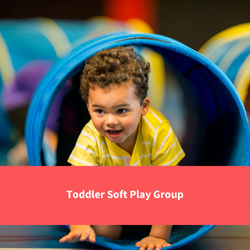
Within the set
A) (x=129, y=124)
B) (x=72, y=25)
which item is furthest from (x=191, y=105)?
(x=72, y=25)

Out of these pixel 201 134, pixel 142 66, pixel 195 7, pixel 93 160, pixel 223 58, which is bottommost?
pixel 93 160

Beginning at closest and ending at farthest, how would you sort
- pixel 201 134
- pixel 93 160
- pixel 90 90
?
pixel 90 90, pixel 93 160, pixel 201 134

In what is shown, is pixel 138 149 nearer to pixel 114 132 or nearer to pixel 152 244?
pixel 114 132

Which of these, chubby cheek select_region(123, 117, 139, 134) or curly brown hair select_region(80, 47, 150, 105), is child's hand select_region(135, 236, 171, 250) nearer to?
chubby cheek select_region(123, 117, 139, 134)

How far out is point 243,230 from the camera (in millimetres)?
1260

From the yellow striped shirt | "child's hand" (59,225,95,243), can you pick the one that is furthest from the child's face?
"child's hand" (59,225,95,243)

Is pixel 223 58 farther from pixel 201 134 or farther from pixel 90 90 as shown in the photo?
pixel 90 90

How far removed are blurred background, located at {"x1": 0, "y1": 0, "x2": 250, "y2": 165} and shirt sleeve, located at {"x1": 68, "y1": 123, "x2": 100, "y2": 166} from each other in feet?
3.40

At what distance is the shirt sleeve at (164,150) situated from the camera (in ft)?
3.95

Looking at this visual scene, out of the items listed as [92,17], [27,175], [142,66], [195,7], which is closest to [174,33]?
[195,7]

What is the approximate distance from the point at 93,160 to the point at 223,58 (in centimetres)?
141

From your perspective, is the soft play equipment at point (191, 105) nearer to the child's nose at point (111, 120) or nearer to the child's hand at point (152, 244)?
the child's hand at point (152, 244)

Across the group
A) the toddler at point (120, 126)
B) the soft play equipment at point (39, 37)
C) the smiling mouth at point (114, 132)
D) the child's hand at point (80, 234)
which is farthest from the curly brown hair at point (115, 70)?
the soft play equipment at point (39, 37)

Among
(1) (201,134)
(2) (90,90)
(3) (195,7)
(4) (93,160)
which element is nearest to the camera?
(2) (90,90)
